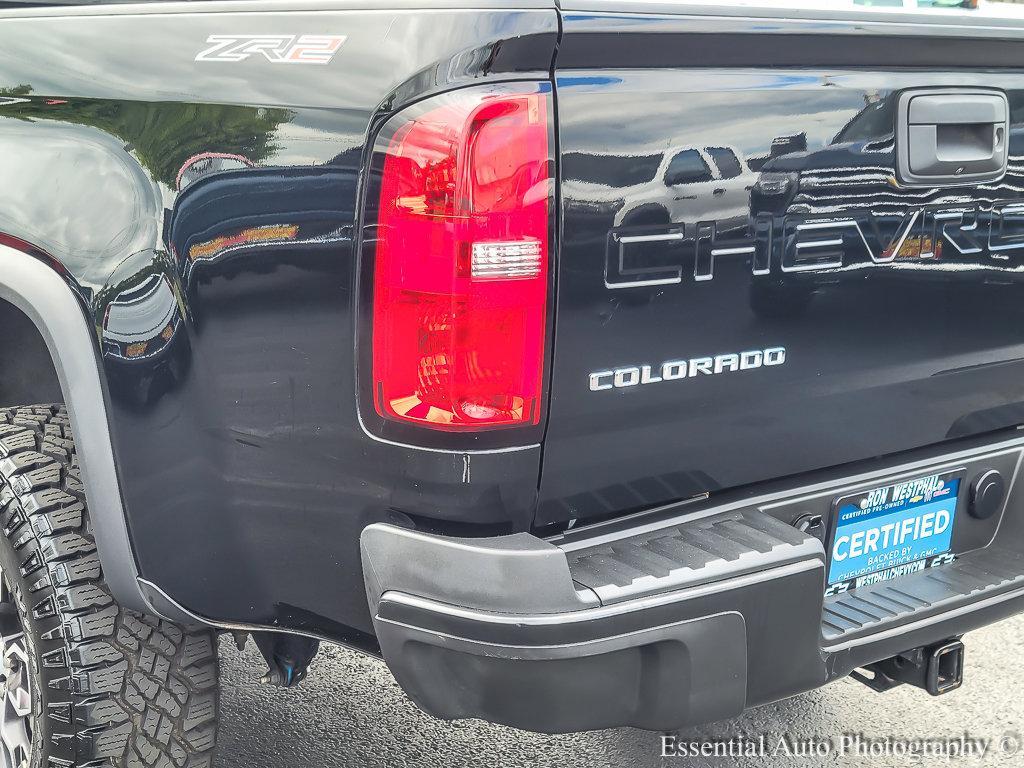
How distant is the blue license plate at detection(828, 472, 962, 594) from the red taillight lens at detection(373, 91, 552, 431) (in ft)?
2.48

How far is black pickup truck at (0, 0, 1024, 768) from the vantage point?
167cm

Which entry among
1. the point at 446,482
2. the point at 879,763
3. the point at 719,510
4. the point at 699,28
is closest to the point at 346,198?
the point at 446,482

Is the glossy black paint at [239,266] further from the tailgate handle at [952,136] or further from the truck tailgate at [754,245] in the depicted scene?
the tailgate handle at [952,136]

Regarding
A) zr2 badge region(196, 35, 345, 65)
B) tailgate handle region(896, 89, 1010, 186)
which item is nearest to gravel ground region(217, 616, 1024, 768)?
tailgate handle region(896, 89, 1010, 186)

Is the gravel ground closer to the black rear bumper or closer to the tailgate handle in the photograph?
the black rear bumper

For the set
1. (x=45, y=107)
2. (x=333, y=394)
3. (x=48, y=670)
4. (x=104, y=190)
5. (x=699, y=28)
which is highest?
(x=699, y=28)

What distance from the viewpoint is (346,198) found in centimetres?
169

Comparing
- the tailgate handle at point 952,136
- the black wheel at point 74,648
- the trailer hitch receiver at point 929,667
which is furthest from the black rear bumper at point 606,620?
the tailgate handle at point 952,136

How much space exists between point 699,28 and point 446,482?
Result: 2.63 ft

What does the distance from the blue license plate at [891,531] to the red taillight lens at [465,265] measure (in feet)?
2.48

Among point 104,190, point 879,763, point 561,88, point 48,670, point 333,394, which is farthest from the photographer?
point 879,763

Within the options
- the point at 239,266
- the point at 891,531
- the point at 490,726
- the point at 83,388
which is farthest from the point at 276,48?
the point at 490,726

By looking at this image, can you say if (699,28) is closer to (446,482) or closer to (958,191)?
(958,191)

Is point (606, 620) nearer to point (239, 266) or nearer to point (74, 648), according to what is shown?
point (239, 266)
